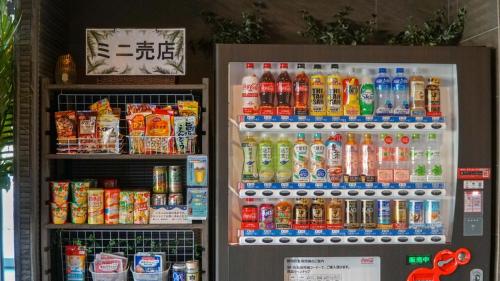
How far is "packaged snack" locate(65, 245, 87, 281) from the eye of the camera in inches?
124

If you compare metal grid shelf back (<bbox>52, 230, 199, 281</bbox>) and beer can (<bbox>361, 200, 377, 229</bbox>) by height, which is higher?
beer can (<bbox>361, 200, 377, 229</bbox>)

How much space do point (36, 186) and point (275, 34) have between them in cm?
184

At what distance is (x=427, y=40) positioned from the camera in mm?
3211

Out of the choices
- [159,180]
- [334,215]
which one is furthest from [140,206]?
[334,215]

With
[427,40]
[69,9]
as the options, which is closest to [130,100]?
[69,9]

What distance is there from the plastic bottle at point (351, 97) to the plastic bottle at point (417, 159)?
40 cm

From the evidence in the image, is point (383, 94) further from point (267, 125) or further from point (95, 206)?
point (95, 206)

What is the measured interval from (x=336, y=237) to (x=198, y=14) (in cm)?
177

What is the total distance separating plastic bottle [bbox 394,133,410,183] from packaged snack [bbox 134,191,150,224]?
1.49 meters

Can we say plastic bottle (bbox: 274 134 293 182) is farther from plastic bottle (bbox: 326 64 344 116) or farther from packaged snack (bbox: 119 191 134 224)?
packaged snack (bbox: 119 191 134 224)

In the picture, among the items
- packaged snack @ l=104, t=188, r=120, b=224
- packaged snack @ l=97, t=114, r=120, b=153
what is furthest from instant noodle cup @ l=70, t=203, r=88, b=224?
packaged snack @ l=97, t=114, r=120, b=153

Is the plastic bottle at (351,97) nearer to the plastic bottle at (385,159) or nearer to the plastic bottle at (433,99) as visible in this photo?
the plastic bottle at (385,159)

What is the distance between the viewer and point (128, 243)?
11.2ft

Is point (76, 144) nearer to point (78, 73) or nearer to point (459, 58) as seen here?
point (78, 73)
